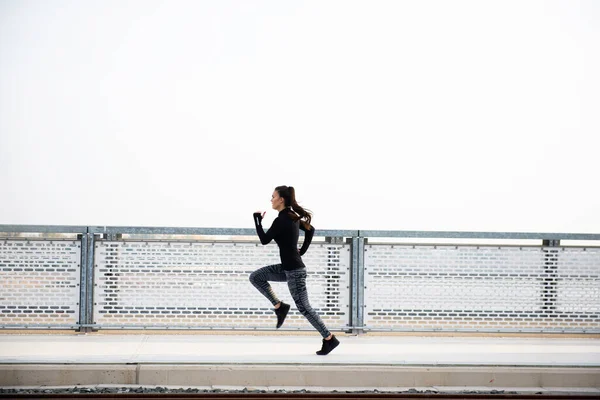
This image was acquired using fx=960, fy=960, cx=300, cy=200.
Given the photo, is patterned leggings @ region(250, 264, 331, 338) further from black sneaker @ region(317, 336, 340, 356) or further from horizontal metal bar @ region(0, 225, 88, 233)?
horizontal metal bar @ region(0, 225, 88, 233)

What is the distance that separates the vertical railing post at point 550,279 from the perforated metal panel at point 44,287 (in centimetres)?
545

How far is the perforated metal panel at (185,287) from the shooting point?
1091 cm

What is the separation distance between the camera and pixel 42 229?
35.3ft

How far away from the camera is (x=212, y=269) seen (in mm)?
11023

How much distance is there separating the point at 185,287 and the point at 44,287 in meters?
1.59

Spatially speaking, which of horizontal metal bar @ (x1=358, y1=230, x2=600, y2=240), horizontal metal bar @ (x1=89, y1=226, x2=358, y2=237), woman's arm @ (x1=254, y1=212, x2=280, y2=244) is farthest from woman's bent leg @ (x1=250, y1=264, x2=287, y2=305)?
horizontal metal bar @ (x1=358, y1=230, x2=600, y2=240)

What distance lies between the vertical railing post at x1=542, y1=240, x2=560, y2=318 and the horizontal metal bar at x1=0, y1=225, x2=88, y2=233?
213 inches

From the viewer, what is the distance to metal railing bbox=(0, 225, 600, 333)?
1085cm

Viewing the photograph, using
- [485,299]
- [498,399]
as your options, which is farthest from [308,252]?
[498,399]

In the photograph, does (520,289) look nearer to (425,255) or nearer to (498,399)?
(425,255)

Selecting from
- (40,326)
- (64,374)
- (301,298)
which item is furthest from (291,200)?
(40,326)

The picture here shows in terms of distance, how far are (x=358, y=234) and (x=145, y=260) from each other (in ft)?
8.07

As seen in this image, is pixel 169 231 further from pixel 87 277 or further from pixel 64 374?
pixel 64 374

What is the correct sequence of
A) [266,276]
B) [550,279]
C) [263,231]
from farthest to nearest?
1. [550,279]
2. [266,276]
3. [263,231]
